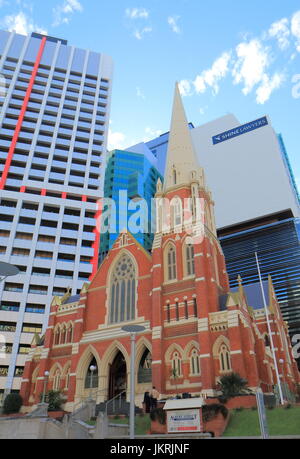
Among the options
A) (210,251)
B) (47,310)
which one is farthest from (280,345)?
(47,310)

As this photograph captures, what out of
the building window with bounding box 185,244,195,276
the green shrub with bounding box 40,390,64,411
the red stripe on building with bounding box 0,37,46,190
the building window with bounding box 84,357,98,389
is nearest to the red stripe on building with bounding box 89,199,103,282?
the red stripe on building with bounding box 0,37,46,190

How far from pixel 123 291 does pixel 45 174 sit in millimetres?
46967

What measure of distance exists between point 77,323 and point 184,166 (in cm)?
2036

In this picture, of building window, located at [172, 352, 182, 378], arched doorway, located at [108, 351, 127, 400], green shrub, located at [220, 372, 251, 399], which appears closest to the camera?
green shrub, located at [220, 372, 251, 399]

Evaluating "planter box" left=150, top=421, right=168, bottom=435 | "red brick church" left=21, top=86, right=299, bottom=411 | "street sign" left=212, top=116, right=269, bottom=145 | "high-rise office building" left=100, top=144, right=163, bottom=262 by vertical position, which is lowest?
"planter box" left=150, top=421, right=168, bottom=435

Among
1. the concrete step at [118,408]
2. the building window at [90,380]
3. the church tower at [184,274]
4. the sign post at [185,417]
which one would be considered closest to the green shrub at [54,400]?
the building window at [90,380]

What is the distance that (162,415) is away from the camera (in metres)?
21.8

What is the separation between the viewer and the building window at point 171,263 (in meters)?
34.9

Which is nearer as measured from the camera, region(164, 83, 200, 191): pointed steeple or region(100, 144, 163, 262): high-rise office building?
region(164, 83, 200, 191): pointed steeple

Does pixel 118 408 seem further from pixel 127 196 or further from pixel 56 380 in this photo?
pixel 127 196

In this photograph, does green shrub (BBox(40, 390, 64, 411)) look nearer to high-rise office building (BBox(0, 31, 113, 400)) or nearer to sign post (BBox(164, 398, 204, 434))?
sign post (BBox(164, 398, 204, 434))

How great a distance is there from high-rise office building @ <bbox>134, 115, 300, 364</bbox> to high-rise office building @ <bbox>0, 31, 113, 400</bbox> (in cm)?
3902

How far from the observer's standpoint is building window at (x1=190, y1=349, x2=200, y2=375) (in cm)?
2928

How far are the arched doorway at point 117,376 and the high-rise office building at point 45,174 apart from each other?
2862 cm
